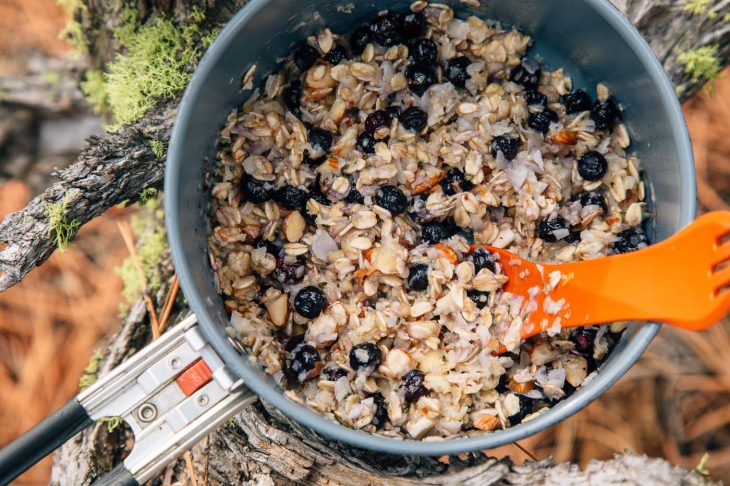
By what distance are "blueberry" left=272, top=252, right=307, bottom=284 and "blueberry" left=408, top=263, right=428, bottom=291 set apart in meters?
0.20

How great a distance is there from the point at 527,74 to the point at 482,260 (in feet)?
1.24

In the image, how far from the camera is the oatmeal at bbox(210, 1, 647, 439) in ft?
3.90

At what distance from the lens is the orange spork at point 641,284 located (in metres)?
0.89

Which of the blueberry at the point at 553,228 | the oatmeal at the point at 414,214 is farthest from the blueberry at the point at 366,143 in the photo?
the blueberry at the point at 553,228

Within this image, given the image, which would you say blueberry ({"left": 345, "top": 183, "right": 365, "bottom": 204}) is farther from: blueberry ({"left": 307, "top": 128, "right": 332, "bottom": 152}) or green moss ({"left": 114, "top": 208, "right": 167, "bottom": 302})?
green moss ({"left": 114, "top": 208, "right": 167, "bottom": 302})

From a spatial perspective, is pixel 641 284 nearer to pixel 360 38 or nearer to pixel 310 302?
pixel 310 302

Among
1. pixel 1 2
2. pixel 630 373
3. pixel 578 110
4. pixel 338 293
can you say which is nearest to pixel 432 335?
pixel 338 293

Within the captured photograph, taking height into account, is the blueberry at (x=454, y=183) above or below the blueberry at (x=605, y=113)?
below

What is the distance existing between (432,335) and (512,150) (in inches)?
14.8

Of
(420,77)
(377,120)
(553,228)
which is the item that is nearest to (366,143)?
(377,120)

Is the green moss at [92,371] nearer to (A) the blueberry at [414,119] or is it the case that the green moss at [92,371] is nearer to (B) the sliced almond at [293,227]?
→ (B) the sliced almond at [293,227]

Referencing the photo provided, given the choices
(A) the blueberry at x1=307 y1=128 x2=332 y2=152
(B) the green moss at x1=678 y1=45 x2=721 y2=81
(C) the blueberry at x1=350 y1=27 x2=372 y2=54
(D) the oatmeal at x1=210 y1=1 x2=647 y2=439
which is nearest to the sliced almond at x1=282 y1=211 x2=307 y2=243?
(D) the oatmeal at x1=210 y1=1 x2=647 y2=439

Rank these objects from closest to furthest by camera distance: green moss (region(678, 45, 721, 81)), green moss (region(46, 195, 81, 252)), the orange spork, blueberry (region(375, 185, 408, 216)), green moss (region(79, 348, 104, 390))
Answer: the orange spork → green moss (region(46, 195, 81, 252)) → blueberry (region(375, 185, 408, 216)) → green moss (region(678, 45, 721, 81)) → green moss (region(79, 348, 104, 390))

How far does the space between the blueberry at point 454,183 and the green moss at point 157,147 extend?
1.73 feet
